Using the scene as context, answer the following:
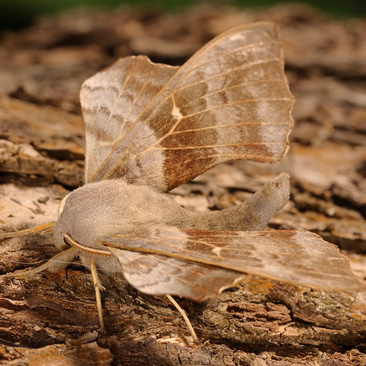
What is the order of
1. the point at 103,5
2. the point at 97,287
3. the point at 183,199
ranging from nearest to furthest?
the point at 97,287
the point at 183,199
the point at 103,5

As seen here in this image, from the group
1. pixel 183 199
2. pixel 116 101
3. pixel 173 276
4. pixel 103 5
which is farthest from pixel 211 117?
pixel 103 5

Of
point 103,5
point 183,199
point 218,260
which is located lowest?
point 183,199

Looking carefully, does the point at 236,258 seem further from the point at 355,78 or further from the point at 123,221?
the point at 355,78

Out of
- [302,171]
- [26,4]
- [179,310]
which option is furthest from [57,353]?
[26,4]

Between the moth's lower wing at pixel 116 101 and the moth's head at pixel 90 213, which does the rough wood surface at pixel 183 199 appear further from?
the moth's lower wing at pixel 116 101

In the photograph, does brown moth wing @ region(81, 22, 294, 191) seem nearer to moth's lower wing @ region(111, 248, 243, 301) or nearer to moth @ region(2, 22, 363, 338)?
moth @ region(2, 22, 363, 338)

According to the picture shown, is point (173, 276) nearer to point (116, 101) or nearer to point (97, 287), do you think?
point (97, 287)

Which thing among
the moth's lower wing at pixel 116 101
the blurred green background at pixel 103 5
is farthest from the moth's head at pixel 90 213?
the blurred green background at pixel 103 5
